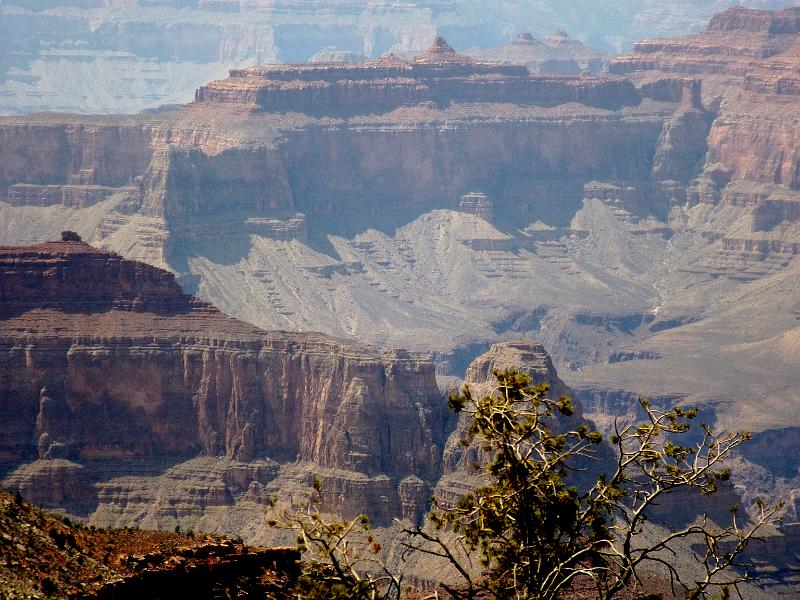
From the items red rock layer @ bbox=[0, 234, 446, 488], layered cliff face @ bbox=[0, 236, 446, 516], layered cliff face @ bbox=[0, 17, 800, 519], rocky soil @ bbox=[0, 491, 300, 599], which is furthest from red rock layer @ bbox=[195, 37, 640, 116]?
rocky soil @ bbox=[0, 491, 300, 599]

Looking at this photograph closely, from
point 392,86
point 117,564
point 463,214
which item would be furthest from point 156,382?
point 463,214

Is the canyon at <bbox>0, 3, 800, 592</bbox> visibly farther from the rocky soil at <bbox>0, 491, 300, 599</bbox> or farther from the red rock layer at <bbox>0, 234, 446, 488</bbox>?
the rocky soil at <bbox>0, 491, 300, 599</bbox>

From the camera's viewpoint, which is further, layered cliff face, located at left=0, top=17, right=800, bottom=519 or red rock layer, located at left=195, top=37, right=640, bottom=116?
red rock layer, located at left=195, top=37, right=640, bottom=116

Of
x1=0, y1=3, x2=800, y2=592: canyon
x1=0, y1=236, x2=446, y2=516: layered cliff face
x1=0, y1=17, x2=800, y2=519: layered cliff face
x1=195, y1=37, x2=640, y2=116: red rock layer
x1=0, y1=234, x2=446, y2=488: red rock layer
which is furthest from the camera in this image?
x1=195, y1=37, x2=640, y2=116: red rock layer

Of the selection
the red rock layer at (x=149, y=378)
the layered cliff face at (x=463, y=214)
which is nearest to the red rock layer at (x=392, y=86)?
the layered cliff face at (x=463, y=214)

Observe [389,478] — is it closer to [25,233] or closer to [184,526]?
[184,526]

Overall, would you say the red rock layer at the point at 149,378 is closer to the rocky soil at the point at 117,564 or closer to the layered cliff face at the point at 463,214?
the rocky soil at the point at 117,564

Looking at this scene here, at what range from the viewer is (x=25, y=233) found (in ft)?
525

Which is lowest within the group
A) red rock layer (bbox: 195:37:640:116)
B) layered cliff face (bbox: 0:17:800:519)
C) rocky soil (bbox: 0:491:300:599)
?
layered cliff face (bbox: 0:17:800:519)

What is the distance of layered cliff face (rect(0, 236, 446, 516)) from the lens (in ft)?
301

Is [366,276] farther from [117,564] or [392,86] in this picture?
[117,564]

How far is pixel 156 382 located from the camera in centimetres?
9512

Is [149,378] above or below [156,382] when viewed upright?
above

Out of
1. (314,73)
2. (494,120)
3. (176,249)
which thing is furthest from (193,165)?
(494,120)
